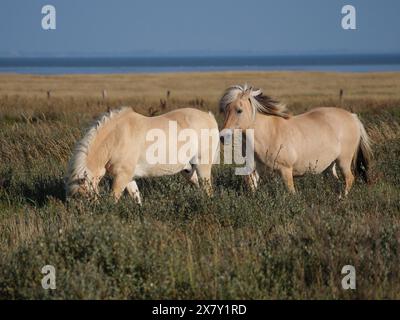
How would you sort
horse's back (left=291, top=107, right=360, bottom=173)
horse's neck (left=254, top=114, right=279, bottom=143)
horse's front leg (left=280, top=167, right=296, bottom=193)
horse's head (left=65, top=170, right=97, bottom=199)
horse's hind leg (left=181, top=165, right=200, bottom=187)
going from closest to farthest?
horse's head (left=65, top=170, right=97, bottom=199)
horse's front leg (left=280, top=167, right=296, bottom=193)
horse's neck (left=254, top=114, right=279, bottom=143)
horse's back (left=291, top=107, right=360, bottom=173)
horse's hind leg (left=181, top=165, right=200, bottom=187)

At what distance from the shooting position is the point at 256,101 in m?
9.30

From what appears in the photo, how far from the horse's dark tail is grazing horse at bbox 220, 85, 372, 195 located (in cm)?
1

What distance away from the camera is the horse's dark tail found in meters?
10.1

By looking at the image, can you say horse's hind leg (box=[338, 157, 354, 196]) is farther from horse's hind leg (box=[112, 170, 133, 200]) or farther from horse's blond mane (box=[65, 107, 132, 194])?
horse's blond mane (box=[65, 107, 132, 194])

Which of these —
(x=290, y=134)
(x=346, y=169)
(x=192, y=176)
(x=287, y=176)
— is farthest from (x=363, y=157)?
(x=192, y=176)

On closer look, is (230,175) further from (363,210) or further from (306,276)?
(306,276)

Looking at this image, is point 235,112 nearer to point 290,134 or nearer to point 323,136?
point 290,134

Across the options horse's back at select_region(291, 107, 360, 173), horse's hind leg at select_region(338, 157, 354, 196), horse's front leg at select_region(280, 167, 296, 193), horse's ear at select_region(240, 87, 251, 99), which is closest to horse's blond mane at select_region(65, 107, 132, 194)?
horse's ear at select_region(240, 87, 251, 99)

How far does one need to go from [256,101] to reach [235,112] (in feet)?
1.37

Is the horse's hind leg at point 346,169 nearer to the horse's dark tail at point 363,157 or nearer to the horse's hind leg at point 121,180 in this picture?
the horse's dark tail at point 363,157

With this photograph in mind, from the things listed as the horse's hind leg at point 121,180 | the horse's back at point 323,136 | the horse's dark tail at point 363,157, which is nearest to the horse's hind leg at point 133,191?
the horse's hind leg at point 121,180

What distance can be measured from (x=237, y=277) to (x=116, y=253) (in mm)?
1075

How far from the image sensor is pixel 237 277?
5.55 meters

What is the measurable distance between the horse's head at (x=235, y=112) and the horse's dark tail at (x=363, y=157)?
6.22ft
